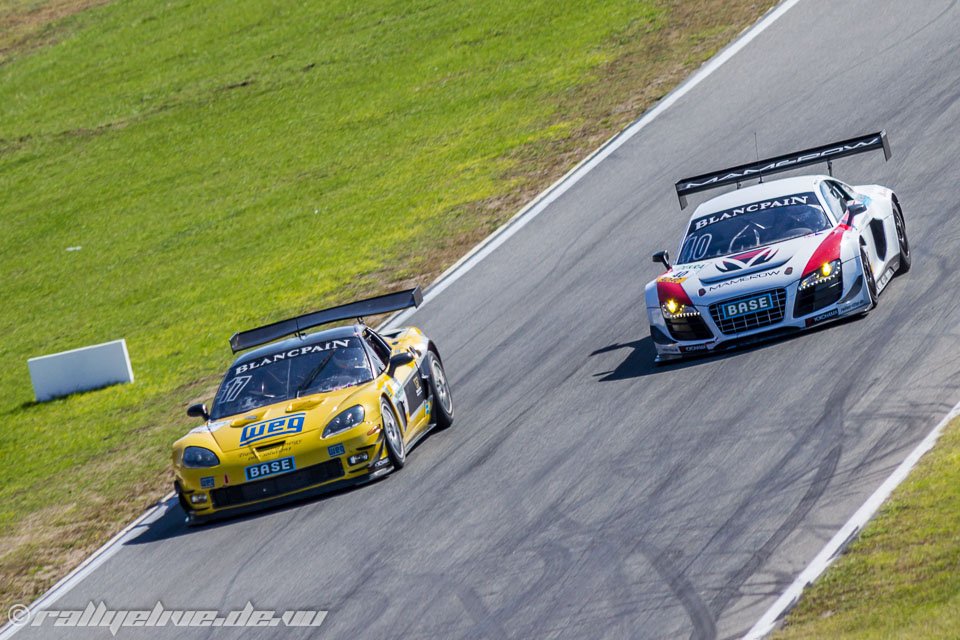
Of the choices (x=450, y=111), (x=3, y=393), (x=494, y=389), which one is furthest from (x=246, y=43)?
(x=494, y=389)

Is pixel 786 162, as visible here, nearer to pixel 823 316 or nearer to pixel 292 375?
pixel 823 316

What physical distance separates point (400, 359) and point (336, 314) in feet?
3.12

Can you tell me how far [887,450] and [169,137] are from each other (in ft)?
79.7

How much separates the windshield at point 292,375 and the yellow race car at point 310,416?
0.01 m

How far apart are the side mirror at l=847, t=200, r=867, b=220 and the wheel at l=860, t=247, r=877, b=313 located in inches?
24.4

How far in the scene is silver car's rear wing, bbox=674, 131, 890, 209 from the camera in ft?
47.6

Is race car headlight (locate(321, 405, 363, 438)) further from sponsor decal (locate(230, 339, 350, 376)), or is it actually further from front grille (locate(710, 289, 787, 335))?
front grille (locate(710, 289, 787, 335))

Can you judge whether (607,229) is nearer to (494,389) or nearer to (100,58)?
(494,389)

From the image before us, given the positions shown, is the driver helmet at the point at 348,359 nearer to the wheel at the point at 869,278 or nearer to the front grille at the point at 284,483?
the front grille at the point at 284,483

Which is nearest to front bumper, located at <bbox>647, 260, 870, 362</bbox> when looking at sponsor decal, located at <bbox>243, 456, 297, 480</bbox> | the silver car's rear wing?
the silver car's rear wing

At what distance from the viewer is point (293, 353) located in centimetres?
1343

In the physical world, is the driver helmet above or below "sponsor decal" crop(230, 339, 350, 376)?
below

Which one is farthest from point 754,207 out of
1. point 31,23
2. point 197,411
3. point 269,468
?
point 31,23

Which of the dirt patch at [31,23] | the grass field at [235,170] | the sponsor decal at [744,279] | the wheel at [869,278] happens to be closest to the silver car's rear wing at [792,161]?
the wheel at [869,278]
